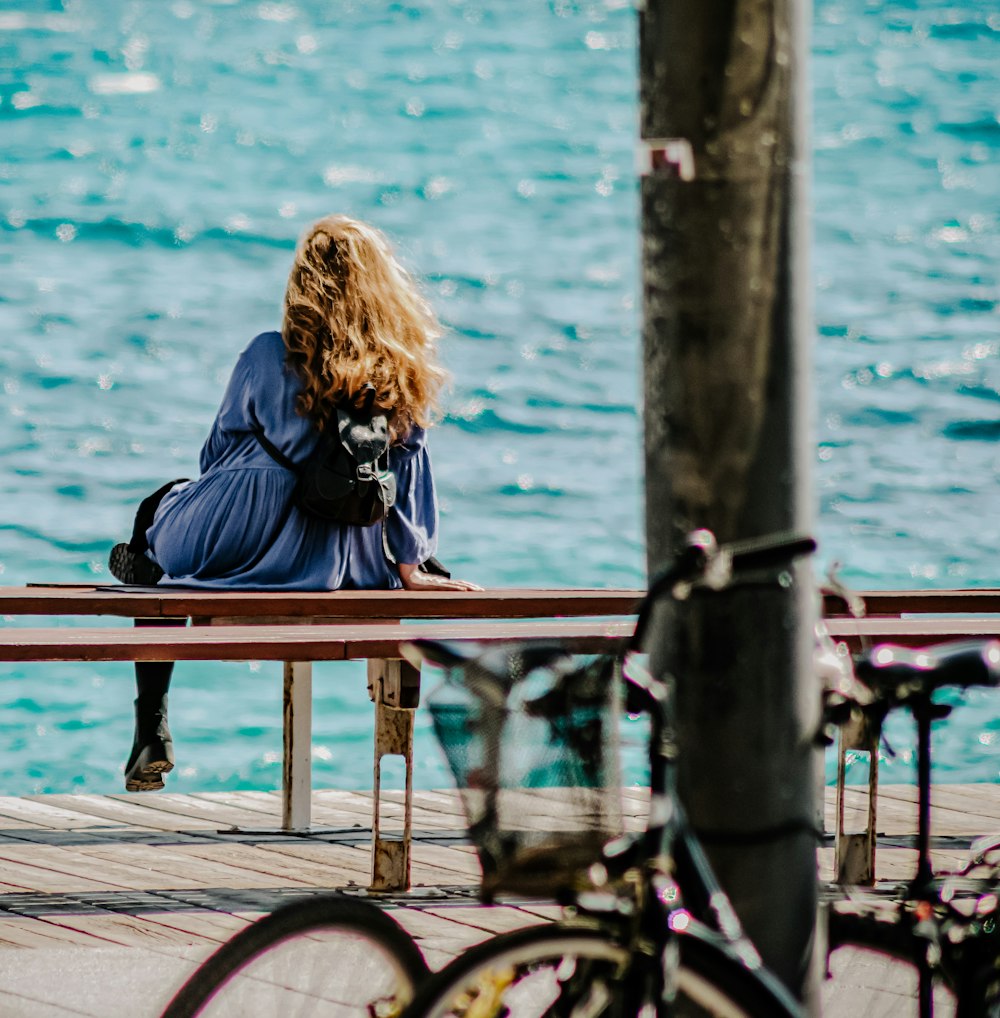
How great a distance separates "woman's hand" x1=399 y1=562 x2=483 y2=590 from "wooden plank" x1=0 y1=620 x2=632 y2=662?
2.86ft

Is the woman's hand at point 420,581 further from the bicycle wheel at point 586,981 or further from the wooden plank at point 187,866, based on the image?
the bicycle wheel at point 586,981

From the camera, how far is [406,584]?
5.71 m

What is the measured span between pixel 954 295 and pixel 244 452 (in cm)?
1964

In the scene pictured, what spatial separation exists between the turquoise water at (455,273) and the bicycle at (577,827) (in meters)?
3.43

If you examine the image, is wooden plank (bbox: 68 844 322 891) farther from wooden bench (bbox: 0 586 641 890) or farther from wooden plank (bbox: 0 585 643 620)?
wooden plank (bbox: 0 585 643 620)

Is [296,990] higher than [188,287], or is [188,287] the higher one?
[188,287]

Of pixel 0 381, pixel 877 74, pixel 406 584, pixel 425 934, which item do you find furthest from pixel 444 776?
pixel 877 74

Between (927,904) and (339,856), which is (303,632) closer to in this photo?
(339,856)

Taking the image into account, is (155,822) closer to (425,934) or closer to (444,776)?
(425,934)

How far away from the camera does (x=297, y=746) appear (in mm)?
5379

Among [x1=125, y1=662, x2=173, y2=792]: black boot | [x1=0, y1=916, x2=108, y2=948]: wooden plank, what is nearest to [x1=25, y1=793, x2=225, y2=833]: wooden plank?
[x1=125, y1=662, x2=173, y2=792]: black boot

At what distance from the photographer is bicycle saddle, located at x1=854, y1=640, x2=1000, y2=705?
254 cm

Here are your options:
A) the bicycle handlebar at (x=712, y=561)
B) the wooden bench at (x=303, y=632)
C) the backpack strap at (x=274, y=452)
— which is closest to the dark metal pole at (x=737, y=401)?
the bicycle handlebar at (x=712, y=561)

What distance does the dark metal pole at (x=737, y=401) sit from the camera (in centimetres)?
253
